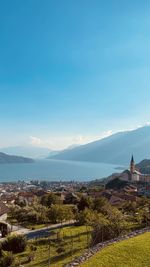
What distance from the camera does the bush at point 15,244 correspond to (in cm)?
2311

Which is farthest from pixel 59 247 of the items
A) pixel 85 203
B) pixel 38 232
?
pixel 85 203

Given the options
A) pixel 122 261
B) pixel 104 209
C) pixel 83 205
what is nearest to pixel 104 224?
pixel 122 261

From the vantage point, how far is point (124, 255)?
45.4 feet

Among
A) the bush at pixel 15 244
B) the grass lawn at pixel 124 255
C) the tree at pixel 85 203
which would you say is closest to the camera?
the grass lawn at pixel 124 255

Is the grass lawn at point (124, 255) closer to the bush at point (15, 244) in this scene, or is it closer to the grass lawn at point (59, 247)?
the grass lawn at point (59, 247)

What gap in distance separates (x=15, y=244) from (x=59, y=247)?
3.20m

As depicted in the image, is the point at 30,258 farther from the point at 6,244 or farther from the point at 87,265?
the point at 87,265

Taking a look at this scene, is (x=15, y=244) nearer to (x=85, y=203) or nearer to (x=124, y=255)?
(x=124, y=255)

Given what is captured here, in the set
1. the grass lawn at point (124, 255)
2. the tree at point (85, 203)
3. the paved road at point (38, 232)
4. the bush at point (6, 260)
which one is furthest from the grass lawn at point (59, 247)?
the tree at point (85, 203)

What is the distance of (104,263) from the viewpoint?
42.3 feet

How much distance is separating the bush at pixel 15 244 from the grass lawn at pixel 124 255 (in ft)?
33.1

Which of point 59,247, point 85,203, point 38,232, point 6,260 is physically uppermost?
point 6,260

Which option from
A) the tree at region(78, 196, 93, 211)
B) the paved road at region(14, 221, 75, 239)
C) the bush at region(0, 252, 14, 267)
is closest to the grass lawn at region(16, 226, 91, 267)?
the bush at region(0, 252, 14, 267)

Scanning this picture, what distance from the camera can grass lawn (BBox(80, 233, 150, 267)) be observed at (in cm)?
1291
